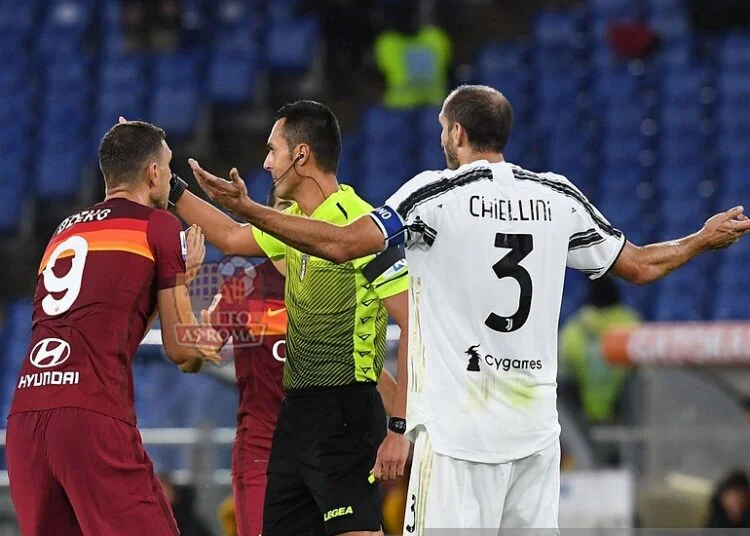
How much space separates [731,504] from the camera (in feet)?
28.6

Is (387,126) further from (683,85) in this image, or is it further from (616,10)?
(683,85)

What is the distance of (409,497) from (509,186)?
1012 millimetres

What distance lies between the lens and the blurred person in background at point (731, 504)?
8.66 meters

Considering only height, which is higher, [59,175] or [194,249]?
[59,175]

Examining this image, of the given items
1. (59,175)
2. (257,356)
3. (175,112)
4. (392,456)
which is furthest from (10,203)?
(392,456)

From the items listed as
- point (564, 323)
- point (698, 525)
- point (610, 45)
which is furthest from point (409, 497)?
point (610, 45)

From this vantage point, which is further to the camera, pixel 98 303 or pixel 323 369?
pixel 323 369

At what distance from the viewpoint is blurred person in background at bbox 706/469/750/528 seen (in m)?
8.66

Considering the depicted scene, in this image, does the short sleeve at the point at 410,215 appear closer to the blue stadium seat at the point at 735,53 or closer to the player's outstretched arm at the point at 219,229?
the player's outstretched arm at the point at 219,229

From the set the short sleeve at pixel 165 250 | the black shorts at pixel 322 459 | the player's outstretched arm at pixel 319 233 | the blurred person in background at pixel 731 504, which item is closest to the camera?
the player's outstretched arm at pixel 319 233

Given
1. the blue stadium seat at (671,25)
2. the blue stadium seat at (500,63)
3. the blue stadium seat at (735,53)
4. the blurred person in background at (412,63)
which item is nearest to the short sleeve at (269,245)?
the blurred person in background at (412,63)

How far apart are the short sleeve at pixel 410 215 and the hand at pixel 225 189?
Result: 1.40 feet

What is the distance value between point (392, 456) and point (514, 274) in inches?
29.6

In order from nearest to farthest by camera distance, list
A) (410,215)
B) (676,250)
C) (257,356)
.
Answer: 1. (410,215)
2. (676,250)
3. (257,356)
